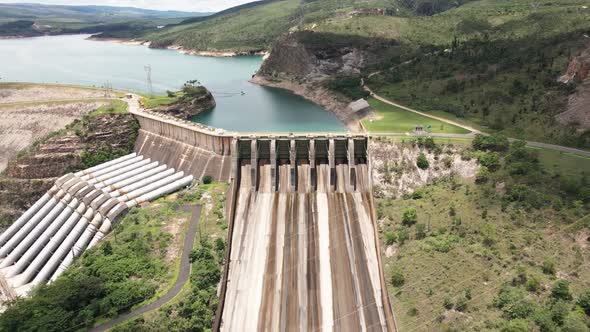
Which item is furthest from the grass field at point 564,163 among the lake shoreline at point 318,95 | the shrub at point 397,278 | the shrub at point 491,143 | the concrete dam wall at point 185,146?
the concrete dam wall at point 185,146

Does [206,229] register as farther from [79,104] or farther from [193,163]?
[79,104]

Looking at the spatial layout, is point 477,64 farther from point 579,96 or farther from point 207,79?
point 207,79

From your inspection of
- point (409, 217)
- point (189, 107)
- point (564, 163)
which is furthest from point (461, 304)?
point (189, 107)

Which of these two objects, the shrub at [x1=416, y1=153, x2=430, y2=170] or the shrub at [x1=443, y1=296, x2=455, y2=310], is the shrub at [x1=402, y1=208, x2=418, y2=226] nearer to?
the shrub at [x1=416, y1=153, x2=430, y2=170]

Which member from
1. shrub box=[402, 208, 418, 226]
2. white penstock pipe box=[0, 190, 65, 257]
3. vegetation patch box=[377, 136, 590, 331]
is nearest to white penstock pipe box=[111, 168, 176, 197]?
white penstock pipe box=[0, 190, 65, 257]

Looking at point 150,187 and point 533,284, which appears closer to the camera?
point 533,284

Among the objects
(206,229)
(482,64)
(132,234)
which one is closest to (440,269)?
(206,229)

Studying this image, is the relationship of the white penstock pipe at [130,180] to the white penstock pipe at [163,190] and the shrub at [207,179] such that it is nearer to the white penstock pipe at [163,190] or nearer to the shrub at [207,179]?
the white penstock pipe at [163,190]
